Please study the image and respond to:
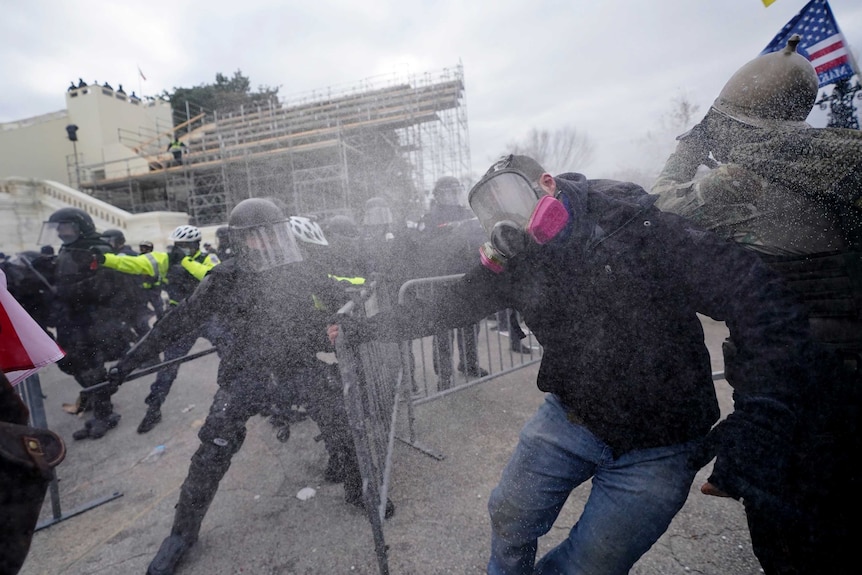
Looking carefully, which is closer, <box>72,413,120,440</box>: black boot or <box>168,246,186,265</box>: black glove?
<box>72,413,120,440</box>: black boot

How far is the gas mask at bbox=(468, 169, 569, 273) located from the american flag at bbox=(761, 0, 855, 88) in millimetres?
1668

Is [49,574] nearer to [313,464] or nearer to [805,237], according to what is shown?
[313,464]

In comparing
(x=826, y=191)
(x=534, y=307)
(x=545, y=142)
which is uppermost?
(x=545, y=142)

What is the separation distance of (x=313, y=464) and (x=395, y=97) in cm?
1872

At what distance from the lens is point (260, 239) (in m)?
2.73

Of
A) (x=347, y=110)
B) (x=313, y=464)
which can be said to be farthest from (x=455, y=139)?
(x=313, y=464)

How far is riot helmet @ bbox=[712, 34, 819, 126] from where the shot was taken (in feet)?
4.88

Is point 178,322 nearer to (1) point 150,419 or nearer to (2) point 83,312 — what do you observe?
(1) point 150,419

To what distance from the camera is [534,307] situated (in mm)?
1499

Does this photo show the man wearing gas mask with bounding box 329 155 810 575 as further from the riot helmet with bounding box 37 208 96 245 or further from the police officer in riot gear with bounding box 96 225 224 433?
the riot helmet with bounding box 37 208 96 245

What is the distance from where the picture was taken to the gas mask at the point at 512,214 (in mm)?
1301

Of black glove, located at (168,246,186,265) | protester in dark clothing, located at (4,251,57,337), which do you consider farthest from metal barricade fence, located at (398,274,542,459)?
protester in dark clothing, located at (4,251,57,337)

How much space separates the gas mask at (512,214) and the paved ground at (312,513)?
1782mm

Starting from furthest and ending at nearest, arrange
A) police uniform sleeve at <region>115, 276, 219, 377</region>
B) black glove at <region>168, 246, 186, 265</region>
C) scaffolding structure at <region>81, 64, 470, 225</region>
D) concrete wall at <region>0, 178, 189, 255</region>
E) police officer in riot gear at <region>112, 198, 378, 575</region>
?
1. scaffolding structure at <region>81, 64, 470, 225</region>
2. concrete wall at <region>0, 178, 189, 255</region>
3. black glove at <region>168, 246, 186, 265</region>
4. police uniform sleeve at <region>115, 276, 219, 377</region>
5. police officer in riot gear at <region>112, 198, 378, 575</region>
